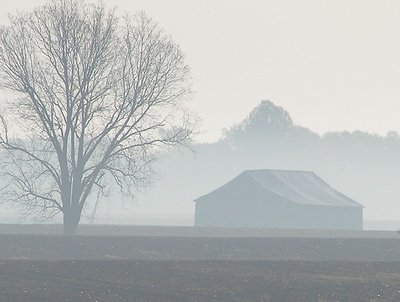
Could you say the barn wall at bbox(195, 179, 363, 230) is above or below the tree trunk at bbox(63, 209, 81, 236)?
above

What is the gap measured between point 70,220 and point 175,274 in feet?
99.9

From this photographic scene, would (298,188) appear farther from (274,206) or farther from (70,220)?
(70,220)

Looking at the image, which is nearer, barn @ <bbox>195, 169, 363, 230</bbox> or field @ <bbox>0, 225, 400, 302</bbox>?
field @ <bbox>0, 225, 400, 302</bbox>

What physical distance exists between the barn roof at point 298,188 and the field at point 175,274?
5322 cm

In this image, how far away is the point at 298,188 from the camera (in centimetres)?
11269

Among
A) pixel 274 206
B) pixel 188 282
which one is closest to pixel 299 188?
pixel 274 206

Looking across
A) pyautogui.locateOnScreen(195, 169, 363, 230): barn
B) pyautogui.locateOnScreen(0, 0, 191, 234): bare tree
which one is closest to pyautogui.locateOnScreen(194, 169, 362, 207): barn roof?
pyautogui.locateOnScreen(195, 169, 363, 230): barn

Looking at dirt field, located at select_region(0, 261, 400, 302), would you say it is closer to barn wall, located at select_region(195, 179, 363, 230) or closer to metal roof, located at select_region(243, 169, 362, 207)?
barn wall, located at select_region(195, 179, 363, 230)

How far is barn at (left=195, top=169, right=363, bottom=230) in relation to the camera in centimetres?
10538

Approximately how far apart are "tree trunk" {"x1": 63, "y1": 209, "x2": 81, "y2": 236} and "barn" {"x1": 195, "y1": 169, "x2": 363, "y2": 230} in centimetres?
4101

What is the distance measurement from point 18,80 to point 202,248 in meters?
18.2

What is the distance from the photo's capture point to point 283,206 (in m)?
106

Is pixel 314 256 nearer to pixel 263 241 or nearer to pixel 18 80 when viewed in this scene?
pixel 263 241

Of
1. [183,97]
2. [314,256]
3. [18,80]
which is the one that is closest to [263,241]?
[314,256]
